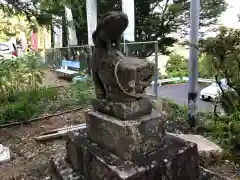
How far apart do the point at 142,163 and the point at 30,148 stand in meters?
2.24

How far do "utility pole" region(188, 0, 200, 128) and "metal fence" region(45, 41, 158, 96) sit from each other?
2.45 feet

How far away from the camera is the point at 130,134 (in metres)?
1.49

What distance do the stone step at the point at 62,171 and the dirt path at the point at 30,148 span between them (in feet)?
1.37

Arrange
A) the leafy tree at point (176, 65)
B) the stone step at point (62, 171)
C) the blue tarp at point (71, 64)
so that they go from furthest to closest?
1. the leafy tree at point (176, 65)
2. the blue tarp at point (71, 64)
3. the stone step at point (62, 171)

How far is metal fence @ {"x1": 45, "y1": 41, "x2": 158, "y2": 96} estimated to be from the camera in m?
4.88

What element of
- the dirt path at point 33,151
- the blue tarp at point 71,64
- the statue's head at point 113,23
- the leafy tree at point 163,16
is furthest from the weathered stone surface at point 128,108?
the leafy tree at point 163,16

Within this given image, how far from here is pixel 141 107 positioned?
1.62m

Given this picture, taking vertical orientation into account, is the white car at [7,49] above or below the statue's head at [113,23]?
above

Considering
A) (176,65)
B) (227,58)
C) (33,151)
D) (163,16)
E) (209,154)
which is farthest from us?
(176,65)

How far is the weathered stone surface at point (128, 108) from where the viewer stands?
1564 mm

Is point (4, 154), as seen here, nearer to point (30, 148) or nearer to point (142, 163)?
point (30, 148)

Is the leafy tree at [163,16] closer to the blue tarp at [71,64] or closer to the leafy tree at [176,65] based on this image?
the leafy tree at [176,65]

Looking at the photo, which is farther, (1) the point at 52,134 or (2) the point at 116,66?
(1) the point at 52,134

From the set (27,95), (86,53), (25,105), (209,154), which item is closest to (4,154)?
(25,105)
